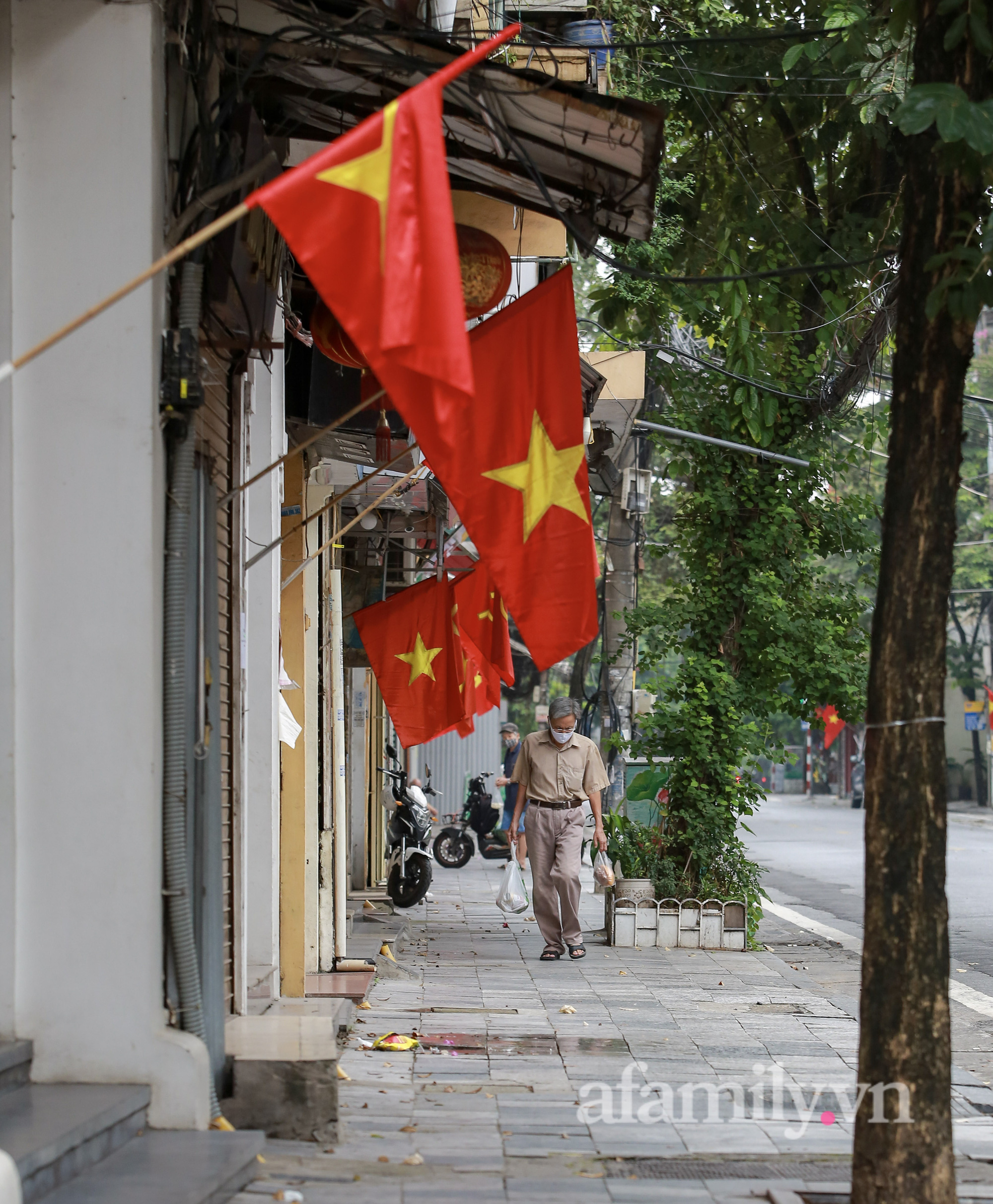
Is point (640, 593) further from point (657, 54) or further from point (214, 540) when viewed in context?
point (214, 540)

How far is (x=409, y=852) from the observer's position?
539 inches

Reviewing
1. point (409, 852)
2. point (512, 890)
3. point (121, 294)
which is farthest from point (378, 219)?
point (409, 852)

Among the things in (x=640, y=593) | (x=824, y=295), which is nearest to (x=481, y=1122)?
(x=824, y=295)

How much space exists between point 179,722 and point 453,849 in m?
16.1

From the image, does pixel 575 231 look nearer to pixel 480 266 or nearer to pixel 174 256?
pixel 480 266

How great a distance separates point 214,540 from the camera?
Answer: 5.99m

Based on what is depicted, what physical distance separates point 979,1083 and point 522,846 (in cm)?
558

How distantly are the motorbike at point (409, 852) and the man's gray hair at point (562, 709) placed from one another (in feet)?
9.82

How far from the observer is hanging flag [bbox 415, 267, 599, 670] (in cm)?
585

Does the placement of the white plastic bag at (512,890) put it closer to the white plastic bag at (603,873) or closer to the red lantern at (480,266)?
the white plastic bag at (603,873)

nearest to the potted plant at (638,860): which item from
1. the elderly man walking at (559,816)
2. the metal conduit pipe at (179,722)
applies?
the elderly man walking at (559,816)

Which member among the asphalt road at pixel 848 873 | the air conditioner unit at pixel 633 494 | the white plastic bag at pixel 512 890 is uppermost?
the air conditioner unit at pixel 633 494

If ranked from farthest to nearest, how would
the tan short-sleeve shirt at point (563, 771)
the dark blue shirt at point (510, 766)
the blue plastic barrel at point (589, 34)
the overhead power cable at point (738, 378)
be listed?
the dark blue shirt at point (510, 766) < the overhead power cable at point (738, 378) < the tan short-sleeve shirt at point (563, 771) < the blue plastic barrel at point (589, 34)

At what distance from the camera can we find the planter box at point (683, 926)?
12070 millimetres
